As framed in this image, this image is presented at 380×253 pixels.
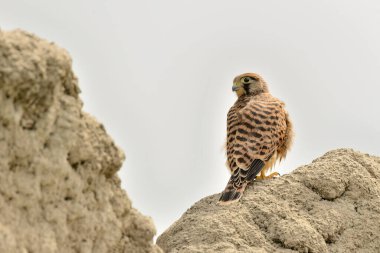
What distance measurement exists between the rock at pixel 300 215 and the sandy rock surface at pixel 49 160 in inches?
78.4

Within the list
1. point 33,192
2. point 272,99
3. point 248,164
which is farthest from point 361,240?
point 33,192

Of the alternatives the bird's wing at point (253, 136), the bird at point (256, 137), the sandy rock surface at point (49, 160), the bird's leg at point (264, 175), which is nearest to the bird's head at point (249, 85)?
the bird at point (256, 137)

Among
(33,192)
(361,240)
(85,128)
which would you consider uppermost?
(85,128)

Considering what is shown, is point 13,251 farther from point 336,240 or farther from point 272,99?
point 272,99

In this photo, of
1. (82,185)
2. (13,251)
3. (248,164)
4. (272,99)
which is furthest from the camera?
(272,99)

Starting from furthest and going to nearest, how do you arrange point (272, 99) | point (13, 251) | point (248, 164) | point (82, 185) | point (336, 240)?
point (272, 99), point (248, 164), point (336, 240), point (82, 185), point (13, 251)

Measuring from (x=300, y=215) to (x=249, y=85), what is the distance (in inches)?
122

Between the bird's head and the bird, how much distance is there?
376mm

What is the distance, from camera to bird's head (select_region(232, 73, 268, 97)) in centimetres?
1067

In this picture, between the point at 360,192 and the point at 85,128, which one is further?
the point at 360,192

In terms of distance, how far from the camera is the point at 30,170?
500cm

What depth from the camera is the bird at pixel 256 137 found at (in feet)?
30.1

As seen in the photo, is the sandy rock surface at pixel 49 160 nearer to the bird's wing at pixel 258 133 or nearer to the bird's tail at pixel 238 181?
the bird's tail at pixel 238 181

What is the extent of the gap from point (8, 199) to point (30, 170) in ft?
0.71
